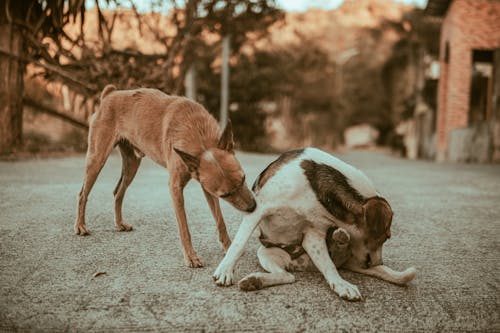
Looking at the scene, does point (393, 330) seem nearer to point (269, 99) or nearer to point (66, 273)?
point (66, 273)

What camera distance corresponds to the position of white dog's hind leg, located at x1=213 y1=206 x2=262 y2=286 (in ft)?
10.3

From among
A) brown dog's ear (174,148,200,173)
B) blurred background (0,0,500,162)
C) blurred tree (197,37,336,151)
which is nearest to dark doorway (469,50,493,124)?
blurred background (0,0,500,162)

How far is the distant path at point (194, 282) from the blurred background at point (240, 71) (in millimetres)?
6192

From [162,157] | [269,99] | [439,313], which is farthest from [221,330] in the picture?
[269,99]

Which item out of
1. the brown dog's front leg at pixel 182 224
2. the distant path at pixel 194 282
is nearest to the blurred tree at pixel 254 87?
the distant path at pixel 194 282

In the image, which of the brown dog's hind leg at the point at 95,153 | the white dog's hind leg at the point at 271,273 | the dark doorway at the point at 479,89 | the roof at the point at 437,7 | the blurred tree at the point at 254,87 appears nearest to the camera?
the white dog's hind leg at the point at 271,273

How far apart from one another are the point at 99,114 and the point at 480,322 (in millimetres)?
3361

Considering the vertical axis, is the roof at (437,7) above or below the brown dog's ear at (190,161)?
above

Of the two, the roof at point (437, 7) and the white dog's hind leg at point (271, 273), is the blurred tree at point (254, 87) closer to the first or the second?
the roof at point (437, 7)

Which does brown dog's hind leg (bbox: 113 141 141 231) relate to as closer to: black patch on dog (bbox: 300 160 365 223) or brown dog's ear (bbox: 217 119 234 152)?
brown dog's ear (bbox: 217 119 234 152)

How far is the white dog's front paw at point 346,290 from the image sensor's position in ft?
9.62

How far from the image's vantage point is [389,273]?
3277mm

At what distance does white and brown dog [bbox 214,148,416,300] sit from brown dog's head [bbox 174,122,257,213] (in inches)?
4.9

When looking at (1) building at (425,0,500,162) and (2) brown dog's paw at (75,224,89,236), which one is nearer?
(2) brown dog's paw at (75,224,89,236)
